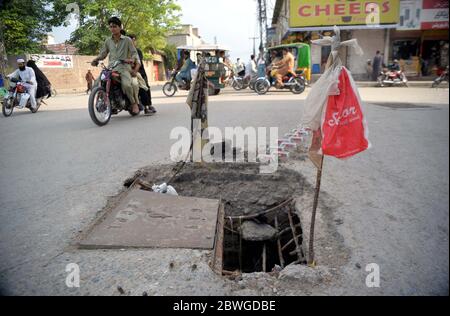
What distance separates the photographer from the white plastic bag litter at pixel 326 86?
1664 mm

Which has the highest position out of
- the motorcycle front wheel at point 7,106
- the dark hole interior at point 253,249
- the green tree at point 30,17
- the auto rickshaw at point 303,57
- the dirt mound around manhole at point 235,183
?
the auto rickshaw at point 303,57

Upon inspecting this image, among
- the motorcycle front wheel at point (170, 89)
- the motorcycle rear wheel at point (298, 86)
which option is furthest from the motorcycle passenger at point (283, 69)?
the motorcycle front wheel at point (170, 89)

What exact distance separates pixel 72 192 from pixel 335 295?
228 cm

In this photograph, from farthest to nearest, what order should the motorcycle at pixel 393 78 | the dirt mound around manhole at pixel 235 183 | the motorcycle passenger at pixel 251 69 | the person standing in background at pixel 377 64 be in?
the person standing in background at pixel 377 64 → the motorcycle passenger at pixel 251 69 → the motorcycle at pixel 393 78 → the dirt mound around manhole at pixel 235 183

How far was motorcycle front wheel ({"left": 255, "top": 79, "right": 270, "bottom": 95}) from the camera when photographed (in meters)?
13.3

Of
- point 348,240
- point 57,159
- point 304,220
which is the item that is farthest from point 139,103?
point 348,240

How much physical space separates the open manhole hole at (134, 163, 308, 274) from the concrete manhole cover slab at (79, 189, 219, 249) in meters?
0.12

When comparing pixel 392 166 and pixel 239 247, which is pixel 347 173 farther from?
pixel 239 247

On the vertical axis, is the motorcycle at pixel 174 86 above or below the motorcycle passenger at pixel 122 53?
below

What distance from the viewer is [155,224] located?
2191 millimetres

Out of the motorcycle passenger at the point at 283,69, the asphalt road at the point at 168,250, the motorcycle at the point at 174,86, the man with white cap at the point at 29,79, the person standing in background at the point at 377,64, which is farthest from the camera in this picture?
the person standing in background at the point at 377,64

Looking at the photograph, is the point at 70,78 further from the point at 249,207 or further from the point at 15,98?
the point at 249,207

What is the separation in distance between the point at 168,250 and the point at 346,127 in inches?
45.8

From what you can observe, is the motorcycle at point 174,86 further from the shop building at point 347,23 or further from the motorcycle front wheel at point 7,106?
the shop building at point 347,23
